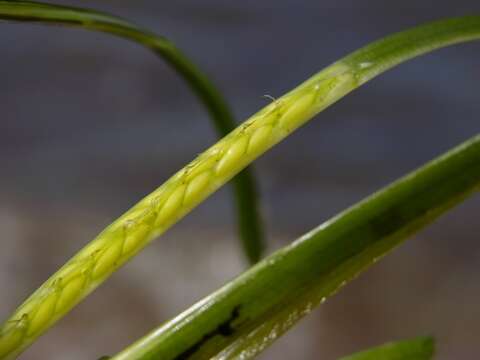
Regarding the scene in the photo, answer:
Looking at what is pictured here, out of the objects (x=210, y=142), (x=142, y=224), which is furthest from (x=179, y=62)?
(x=210, y=142)

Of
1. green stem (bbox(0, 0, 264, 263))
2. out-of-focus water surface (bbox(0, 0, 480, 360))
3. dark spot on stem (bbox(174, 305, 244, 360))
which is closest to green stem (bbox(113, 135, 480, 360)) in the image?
dark spot on stem (bbox(174, 305, 244, 360))

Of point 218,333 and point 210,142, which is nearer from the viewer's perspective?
point 218,333

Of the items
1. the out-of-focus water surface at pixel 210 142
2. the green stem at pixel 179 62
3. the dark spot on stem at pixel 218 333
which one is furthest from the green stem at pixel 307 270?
the out-of-focus water surface at pixel 210 142

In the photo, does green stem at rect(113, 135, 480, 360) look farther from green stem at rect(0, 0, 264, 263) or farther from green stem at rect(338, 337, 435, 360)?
green stem at rect(0, 0, 264, 263)

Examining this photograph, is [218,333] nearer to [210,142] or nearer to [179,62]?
[179,62]

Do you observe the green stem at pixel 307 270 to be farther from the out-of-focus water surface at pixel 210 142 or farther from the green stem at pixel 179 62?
the out-of-focus water surface at pixel 210 142

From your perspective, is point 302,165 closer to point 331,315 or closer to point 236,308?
point 331,315

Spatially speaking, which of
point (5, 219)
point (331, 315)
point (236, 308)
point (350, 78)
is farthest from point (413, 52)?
point (5, 219)
